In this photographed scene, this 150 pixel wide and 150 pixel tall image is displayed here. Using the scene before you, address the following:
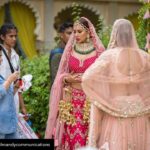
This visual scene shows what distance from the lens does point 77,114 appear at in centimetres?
730

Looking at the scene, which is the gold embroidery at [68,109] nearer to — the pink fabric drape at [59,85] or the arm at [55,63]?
the pink fabric drape at [59,85]

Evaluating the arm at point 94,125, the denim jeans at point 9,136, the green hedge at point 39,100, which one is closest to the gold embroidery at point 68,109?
the denim jeans at point 9,136

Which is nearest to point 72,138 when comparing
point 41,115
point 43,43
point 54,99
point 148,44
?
point 54,99

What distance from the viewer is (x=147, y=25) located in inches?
339

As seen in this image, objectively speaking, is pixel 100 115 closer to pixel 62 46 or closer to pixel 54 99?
pixel 54 99

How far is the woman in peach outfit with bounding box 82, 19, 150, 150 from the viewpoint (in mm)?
5789

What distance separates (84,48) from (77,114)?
691mm

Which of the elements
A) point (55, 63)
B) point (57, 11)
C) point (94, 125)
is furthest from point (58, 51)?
point (57, 11)

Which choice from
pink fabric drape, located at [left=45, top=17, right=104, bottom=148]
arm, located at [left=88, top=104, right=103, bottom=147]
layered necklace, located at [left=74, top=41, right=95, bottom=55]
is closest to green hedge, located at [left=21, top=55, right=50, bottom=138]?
pink fabric drape, located at [left=45, top=17, right=104, bottom=148]

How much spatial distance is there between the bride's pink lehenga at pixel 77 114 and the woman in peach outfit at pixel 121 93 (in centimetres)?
135

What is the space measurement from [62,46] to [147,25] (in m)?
1.30

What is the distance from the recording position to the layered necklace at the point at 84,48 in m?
7.29

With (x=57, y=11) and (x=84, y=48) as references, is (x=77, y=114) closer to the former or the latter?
(x=84, y=48)

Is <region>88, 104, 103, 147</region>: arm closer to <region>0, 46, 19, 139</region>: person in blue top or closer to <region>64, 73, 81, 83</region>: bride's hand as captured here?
<region>0, 46, 19, 139</region>: person in blue top
